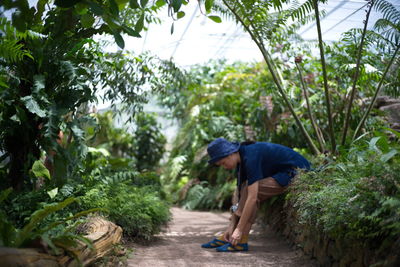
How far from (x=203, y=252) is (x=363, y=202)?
1769 millimetres

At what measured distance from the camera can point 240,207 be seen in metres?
3.88

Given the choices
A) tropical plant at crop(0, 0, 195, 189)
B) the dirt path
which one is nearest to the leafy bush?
the dirt path

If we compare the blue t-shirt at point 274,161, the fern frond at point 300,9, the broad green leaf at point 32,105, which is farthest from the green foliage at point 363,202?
the broad green leaf at point 32,105

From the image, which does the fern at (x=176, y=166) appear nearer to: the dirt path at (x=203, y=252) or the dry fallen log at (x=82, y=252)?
the dirt path at (x=203, y=252)

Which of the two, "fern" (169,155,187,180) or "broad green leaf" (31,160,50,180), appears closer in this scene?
"broad green leaf" (31,160,50,180)

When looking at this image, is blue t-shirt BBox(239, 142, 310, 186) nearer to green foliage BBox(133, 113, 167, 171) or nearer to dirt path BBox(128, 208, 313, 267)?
dirt path BBox(128, 208, 313, 267)

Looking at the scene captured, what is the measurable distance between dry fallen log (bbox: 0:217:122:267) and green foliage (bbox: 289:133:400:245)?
1.40m

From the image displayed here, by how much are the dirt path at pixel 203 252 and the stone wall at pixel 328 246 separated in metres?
0.12

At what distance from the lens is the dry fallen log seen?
6.05ft

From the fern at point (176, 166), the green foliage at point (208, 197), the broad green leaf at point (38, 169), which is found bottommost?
the green foliage at point (208, 197)

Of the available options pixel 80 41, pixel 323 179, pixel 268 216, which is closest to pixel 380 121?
pixel 268 216

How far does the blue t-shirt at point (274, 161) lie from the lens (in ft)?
12.7

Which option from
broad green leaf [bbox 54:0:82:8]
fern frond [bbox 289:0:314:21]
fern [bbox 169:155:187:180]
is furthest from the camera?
fern [bbox 169:155:187:180]

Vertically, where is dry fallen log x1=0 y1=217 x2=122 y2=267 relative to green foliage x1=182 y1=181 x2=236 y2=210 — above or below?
below
